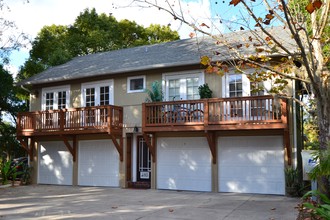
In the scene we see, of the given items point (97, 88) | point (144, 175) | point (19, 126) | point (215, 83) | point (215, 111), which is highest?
point (97, 88)

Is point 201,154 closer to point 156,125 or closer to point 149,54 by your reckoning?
point 156,125

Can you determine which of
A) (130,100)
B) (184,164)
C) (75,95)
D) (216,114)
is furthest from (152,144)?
(75,95)

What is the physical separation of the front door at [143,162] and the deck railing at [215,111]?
2037mm

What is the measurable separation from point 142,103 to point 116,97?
238 centimetres

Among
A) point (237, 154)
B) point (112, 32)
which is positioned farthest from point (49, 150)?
point (112, 32)

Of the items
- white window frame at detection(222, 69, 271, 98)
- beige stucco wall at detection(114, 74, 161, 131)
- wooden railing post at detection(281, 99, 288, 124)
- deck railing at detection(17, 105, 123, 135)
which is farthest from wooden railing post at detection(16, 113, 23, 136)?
wooden railing post at detection(281, 99, 288, 124)

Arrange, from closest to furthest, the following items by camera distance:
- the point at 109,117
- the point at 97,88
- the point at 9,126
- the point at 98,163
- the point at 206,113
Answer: the point at 206,113, the point at 109,117, the point at 98,163, the point at 97,88, the point at 9,126

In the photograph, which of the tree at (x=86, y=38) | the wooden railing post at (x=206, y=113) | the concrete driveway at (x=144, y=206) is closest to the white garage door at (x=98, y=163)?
the concrete driveway at (x=144, y=206)

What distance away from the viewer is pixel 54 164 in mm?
17984

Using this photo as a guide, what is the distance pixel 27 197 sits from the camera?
13.1 metres

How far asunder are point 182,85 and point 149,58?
100 inches

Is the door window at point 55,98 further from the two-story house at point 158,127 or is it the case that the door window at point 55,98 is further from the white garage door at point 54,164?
the white garage door at point 54,164

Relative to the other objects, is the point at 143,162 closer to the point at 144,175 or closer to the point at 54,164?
the point at 144,175

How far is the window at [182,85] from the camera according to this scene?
49.1 ft
